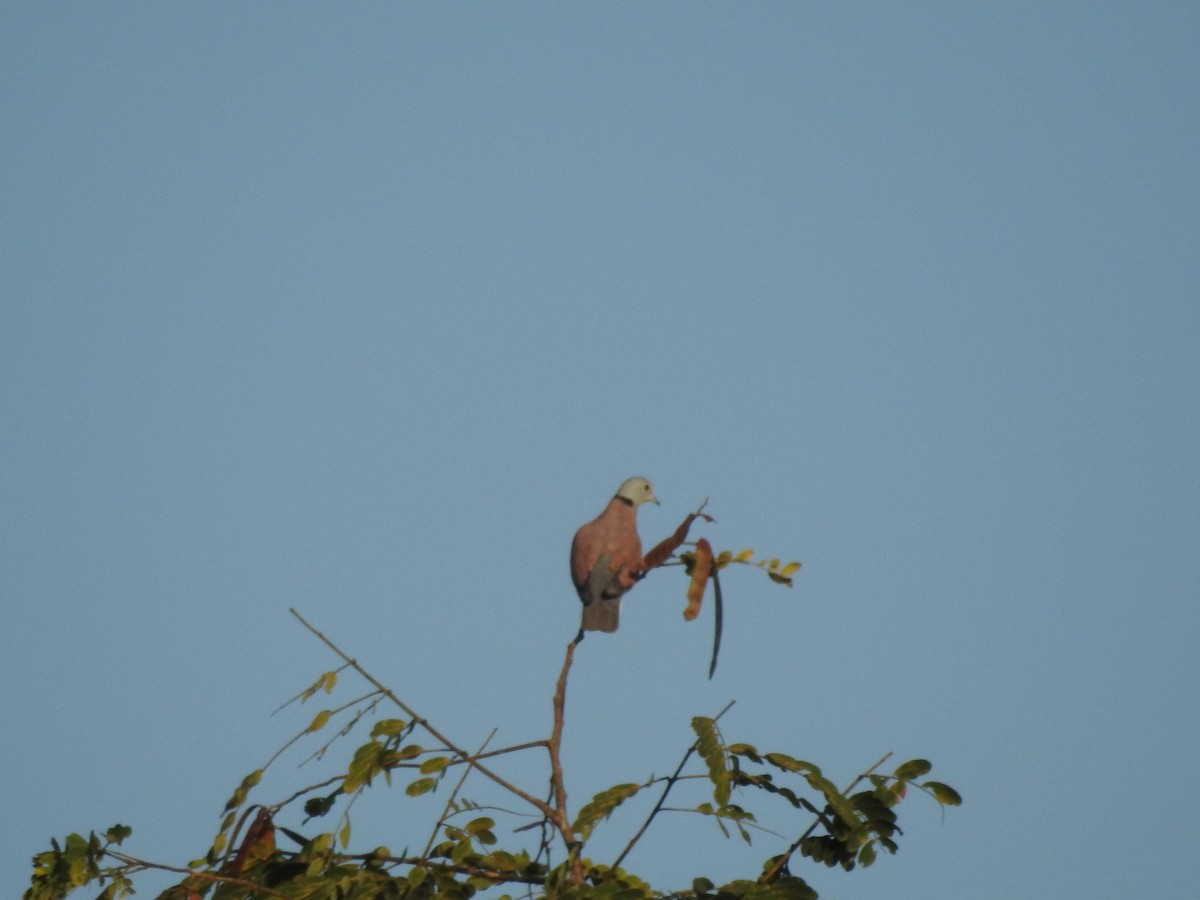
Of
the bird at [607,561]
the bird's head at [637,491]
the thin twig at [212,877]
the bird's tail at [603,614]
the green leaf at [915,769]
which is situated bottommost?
the thin twig at [212,877]

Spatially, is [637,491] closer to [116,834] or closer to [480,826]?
[480,826]

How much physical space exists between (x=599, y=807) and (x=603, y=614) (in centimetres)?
111

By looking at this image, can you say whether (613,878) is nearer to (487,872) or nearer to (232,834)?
(487,872)

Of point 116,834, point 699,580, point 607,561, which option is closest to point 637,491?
point 607,561

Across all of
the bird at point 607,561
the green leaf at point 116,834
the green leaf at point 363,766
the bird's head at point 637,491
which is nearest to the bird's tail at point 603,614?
the bird at point 607,561

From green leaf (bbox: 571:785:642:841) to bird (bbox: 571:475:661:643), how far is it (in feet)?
2.52

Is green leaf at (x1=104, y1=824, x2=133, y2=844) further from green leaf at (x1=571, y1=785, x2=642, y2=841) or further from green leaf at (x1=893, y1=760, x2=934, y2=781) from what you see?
green leaf at (x1=893, y1=760, x2=934, y2=781)

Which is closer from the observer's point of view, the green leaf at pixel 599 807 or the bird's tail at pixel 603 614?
the green leaf at pixel 599 807

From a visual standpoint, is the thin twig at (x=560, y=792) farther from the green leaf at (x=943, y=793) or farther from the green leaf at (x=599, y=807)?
the green leaf at (x=943, y=793)

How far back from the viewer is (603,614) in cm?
570

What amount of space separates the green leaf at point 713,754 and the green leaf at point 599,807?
244 mm

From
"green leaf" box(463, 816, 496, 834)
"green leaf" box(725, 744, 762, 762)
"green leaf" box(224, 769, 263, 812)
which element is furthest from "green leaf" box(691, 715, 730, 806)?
"green leaf" box(224, 769, 263, 812)

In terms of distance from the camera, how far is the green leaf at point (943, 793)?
195 inches

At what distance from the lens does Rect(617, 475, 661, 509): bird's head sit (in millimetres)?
6248
